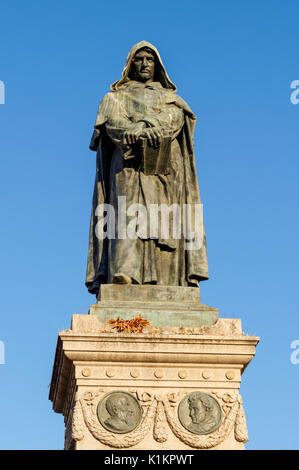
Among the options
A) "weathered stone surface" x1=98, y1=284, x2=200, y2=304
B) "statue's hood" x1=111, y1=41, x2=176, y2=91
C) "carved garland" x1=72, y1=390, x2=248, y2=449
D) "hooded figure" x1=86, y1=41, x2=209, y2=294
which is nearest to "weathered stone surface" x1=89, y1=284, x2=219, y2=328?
"weathered stone surface" x1=98, y1=284, x2=200, y2=304

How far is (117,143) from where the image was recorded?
15375 mm

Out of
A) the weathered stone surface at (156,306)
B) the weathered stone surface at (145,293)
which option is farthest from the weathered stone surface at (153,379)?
the weathered stone surface at (145,293)

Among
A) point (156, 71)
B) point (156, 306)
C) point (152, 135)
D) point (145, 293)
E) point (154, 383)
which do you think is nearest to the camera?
point (154, 383)

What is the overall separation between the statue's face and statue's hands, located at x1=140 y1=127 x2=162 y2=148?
1588 mm

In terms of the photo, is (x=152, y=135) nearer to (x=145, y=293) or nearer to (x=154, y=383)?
(x=145, y=293)

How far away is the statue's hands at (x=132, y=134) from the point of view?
1498 cm

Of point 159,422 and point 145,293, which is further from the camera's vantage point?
point 145,293

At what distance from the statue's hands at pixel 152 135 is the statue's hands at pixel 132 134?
0.24 feet

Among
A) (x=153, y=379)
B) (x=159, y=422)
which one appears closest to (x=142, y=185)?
(x=153, y=379)

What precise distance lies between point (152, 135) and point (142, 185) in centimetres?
87

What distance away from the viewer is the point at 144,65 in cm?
1614

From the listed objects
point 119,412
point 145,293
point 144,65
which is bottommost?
point 119,412

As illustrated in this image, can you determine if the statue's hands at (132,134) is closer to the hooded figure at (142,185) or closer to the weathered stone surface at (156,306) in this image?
the hooded figure at (142,185)

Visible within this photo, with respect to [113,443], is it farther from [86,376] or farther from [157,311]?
[157,311]
